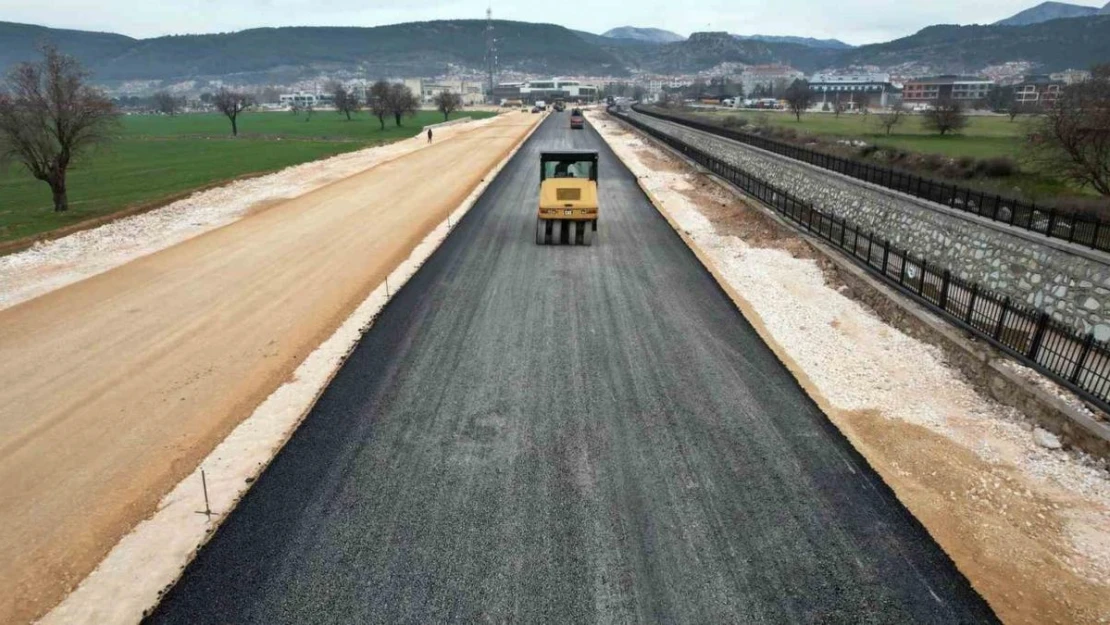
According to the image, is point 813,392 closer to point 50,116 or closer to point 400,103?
point 50,116

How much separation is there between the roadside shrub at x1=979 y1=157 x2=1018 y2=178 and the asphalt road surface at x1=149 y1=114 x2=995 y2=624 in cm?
2265

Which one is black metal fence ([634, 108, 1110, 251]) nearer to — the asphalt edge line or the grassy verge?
the grassy verge

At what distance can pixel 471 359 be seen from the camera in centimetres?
1200

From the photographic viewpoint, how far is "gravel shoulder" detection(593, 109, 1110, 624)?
656 centimetres

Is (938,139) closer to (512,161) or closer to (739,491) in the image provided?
(512,161)

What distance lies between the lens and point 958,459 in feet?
28.7

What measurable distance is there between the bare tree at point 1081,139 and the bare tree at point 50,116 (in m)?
44.3

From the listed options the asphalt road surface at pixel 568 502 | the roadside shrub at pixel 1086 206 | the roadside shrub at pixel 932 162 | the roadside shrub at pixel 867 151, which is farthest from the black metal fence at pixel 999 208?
the roadside shrub at pixel 867 151

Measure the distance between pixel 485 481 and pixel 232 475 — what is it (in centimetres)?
356

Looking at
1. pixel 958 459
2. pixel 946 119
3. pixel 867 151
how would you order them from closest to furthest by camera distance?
1. pixel 958 459
2. pixel 867 151
3. pixel 946 119

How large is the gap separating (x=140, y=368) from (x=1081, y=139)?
92.3ft

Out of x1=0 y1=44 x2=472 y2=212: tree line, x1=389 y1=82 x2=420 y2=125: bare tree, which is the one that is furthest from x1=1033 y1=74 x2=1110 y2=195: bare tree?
x1=389 y1=82 x2=420 y2=125: bare tree

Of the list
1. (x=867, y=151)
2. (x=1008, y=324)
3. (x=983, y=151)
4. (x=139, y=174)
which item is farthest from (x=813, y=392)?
(x=139, y=174)

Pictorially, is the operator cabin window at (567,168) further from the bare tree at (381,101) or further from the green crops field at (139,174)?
the bare tree at (381,101)
